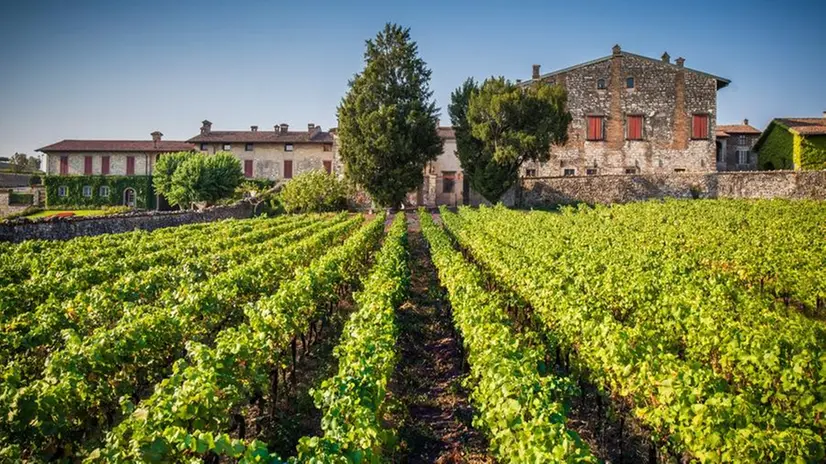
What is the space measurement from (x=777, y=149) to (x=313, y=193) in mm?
33371

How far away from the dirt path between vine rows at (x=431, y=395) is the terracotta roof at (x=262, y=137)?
38.7 meters

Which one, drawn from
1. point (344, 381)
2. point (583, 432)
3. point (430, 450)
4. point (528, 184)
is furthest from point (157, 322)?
point (528, 184)

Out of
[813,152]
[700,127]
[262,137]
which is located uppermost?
[262,137]

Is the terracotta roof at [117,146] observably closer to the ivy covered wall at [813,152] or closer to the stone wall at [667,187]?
the stone wall at [667,187]

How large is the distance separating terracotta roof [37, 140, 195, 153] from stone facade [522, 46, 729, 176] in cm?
3266

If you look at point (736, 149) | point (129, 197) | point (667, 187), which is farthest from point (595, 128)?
point (129, 197)

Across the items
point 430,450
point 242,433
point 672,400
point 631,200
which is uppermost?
point 631,200

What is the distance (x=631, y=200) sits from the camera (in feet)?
110

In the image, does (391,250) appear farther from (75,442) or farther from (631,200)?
(631,200)

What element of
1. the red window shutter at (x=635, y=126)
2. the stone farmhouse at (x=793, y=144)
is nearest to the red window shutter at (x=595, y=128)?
the red window shutter at (x=635, y=126)

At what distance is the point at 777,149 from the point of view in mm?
37156

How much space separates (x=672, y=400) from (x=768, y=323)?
3.12 metres

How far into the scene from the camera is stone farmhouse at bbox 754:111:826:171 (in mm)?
33781

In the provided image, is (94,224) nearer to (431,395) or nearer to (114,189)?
(431,395)
